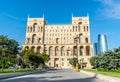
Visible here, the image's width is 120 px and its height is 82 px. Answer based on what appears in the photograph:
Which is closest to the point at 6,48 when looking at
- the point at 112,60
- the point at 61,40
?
the point at 112,60

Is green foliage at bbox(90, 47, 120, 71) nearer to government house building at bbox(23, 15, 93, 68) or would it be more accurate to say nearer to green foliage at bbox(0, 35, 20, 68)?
green foliage at bbox(0, 35, 20, 68)

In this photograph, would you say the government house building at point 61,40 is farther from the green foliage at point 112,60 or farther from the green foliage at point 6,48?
the green foliage at point 112,60

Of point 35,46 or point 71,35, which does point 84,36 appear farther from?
point 35,46

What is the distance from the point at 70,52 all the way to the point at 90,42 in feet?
→ 50.9

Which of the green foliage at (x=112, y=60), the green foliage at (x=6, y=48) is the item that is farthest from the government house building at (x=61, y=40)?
the green foliage at (x=112, y=60)

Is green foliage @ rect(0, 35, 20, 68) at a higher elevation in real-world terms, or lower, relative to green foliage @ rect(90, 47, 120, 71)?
higher

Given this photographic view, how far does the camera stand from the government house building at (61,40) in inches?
5236

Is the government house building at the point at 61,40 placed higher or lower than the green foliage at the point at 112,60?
higher

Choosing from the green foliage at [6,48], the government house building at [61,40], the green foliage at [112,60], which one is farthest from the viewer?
the government house building at [61,40]

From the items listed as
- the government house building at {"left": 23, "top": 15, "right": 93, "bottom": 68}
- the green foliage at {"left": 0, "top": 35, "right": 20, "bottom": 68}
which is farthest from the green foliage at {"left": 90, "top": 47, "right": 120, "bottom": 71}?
the government house building at {"left": 23, "top": 15, "right": 93, "bottom": 68}

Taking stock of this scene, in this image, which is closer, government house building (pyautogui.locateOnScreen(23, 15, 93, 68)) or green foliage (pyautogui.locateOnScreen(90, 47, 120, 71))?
green foliage (pyautogui.locateOnScreen(90, 47, 120, 71))

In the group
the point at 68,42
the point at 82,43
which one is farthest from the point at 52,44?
the point at 82,43

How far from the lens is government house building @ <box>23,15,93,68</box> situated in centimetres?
13300

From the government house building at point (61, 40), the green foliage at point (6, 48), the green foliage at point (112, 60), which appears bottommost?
the green foliage at point (112, 60)
